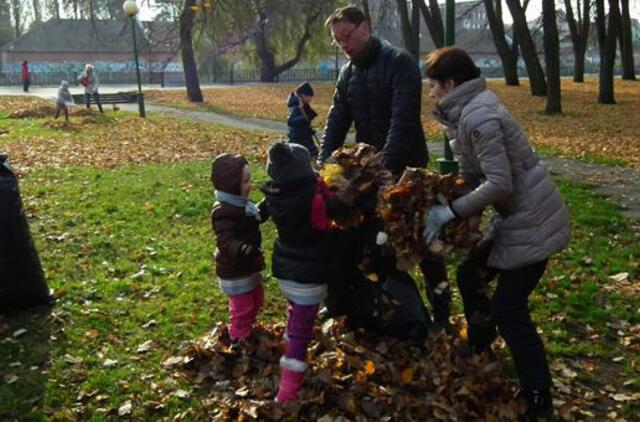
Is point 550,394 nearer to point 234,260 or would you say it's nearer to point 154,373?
point 234,260

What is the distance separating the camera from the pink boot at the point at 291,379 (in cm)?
362

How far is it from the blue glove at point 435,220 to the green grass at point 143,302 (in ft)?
5.06

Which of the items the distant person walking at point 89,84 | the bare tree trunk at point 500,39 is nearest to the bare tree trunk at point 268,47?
the bare tree trunk at point 500,39

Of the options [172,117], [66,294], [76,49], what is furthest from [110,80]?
[66,294]

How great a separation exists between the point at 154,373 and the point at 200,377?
1.05 ft

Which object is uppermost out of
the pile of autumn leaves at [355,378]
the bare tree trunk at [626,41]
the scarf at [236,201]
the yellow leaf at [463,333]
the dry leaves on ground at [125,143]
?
the bare tree trunk at [626,41]

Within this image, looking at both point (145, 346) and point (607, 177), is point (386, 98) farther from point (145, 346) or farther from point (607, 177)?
point (607, 177)

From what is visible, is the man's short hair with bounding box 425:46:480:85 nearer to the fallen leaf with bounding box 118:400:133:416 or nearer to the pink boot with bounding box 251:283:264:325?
the pink boot with bounding box 251:283:264:325

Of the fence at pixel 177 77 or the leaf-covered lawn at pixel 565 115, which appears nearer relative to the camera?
the leaf-covered lawn at pixel 565 115

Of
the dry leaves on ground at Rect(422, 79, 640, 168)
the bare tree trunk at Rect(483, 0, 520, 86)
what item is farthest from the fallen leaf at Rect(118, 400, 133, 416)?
the bare tree trunk at Rect(483, 0, 520, 86)

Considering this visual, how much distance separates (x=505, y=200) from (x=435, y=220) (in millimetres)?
357

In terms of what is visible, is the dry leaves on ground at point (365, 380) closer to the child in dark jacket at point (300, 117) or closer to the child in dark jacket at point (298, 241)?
the child in dark jacket at point (298, 241)

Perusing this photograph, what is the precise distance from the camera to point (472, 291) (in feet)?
12.9

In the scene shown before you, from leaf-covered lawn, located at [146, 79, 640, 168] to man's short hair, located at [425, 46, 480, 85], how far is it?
9585 millimetres
